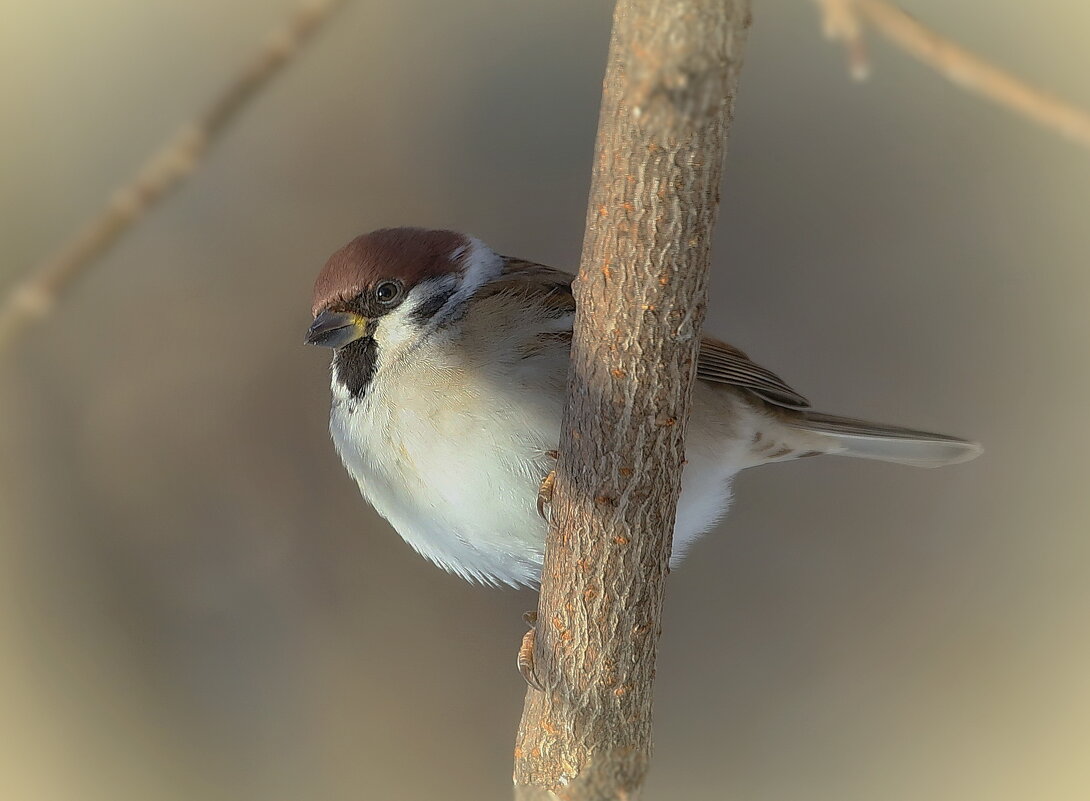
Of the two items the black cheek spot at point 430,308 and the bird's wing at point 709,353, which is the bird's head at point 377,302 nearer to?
the black cheek spot at point 430,308

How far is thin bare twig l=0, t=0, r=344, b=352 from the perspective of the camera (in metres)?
0.66

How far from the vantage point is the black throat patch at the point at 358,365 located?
2.68m

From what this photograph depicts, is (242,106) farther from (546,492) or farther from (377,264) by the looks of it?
(377,264)

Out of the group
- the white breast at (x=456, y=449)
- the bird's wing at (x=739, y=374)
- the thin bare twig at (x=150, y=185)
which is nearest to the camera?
the thin bare twig at (x=150, y=185)

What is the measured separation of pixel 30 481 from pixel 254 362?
120 centimetres

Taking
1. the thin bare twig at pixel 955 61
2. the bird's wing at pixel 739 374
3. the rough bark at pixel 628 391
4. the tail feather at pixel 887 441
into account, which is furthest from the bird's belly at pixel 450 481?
the thin bare twig at pixel 955 61

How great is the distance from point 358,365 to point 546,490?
73 cm

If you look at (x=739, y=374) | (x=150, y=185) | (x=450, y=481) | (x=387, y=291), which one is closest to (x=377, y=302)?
(x=387, y=291)

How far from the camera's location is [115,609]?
15.2 feet

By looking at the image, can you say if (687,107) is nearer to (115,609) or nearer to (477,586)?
(477,586)

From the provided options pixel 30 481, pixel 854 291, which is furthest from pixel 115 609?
pixel 854 291

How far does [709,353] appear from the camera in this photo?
283 cm

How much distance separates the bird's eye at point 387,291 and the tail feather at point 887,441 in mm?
1222

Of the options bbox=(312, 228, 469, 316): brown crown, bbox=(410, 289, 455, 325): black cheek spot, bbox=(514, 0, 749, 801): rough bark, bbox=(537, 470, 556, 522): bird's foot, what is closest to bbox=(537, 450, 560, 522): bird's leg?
bbox=(537, 470, 556, 522): bird's foot
